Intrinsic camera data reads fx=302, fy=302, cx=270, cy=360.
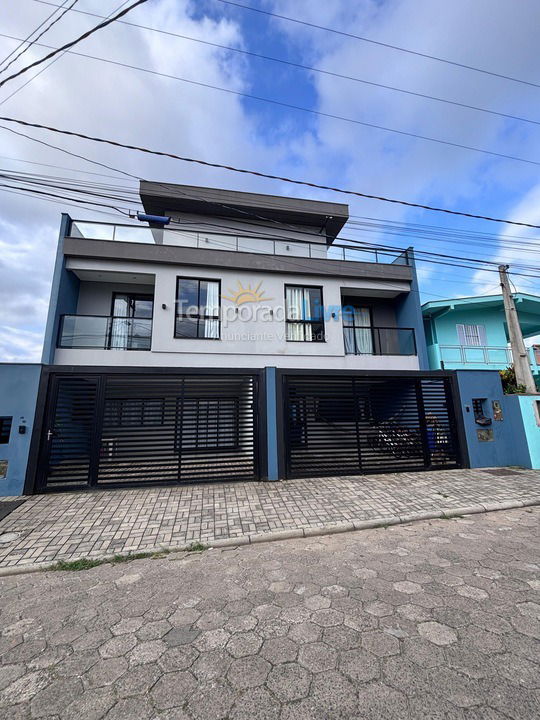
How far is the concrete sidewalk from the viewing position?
3.94m

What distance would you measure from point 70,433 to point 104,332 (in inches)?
147

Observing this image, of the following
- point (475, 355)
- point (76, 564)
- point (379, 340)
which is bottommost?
point (76, 564)

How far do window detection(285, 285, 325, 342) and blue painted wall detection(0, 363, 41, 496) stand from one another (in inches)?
269

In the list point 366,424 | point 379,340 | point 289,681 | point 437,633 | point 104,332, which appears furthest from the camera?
point 379,340

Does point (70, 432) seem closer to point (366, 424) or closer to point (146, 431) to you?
point (146, 431)

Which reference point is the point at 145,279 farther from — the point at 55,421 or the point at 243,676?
the point at 243,676

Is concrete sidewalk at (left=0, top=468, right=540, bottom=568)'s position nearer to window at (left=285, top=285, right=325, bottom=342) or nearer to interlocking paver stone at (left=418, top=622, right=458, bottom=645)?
interlocking paver stone at (left=418, top=622, right=458, bottom=645)

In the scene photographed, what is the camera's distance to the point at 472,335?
13773 mm

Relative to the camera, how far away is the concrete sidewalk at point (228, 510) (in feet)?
12.9

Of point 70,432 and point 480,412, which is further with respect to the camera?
point 480,412

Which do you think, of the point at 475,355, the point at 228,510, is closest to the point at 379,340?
the point at 475,355

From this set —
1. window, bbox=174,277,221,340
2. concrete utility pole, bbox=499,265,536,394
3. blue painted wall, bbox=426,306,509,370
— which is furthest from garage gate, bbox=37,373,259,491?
blue painted wall, bbox=426,306,509,370

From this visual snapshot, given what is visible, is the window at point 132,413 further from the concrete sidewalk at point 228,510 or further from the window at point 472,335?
the window at point 472,335

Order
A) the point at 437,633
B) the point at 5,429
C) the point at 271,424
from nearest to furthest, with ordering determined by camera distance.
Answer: the point at 437,633
the point at 5,429
the point at 271,424
